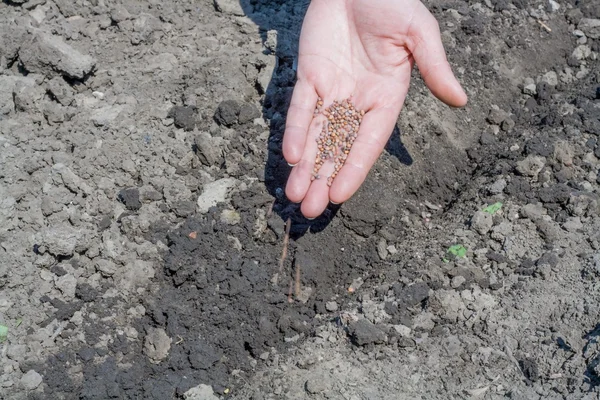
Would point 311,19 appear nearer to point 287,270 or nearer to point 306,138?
point 306,138

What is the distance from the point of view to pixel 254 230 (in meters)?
3.64

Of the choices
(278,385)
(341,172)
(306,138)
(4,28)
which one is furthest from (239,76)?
(278,385)

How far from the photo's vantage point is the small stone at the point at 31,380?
3.18 meters

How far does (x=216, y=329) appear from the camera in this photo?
3377 millimetres

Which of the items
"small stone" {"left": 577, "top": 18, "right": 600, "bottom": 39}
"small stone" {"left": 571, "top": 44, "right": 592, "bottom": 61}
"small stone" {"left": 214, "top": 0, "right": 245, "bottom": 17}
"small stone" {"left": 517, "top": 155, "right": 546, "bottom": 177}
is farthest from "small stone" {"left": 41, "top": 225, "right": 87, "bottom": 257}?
"small stone" {"left": 577, "top": 18, "right": 600, "bottom": 39}

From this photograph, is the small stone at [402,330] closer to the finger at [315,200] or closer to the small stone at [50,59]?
the finger at [315,200]

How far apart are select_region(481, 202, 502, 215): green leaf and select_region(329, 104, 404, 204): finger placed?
678mm

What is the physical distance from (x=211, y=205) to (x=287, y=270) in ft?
1.76

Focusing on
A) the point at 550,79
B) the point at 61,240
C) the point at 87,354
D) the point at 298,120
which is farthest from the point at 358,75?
the point at 87,354

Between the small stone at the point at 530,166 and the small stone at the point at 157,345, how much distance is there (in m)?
2.07

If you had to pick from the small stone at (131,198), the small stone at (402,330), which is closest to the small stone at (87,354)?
the small stone at (131,198)

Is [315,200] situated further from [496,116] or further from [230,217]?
[496,116]

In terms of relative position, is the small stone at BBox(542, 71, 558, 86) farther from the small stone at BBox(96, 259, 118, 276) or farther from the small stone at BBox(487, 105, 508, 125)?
the small stone at BBox(96, 259, 118, 276)

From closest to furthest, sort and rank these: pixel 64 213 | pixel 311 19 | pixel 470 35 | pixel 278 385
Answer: pixel 278 385, pixel 64 213, pixel 311 19, pixel 470 35
